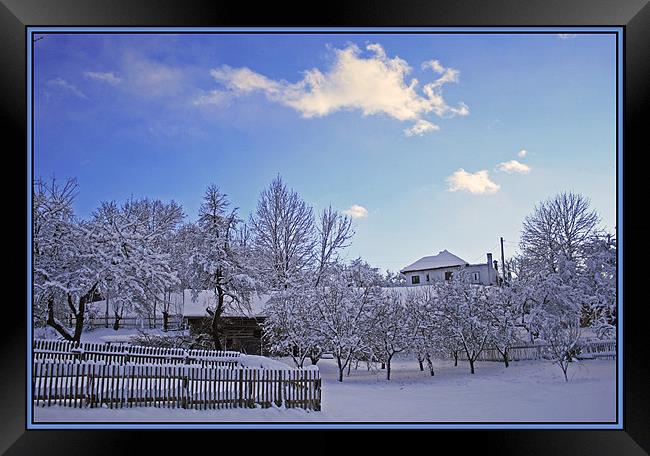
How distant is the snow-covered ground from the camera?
485cm

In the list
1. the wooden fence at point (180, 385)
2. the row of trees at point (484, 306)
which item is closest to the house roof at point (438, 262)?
the row of trees at point (484, 306)

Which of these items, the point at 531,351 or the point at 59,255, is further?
the point at 531,351

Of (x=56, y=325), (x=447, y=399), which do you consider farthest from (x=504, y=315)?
(x=56, y=325)

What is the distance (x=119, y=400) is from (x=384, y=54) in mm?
3943

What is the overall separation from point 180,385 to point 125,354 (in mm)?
A: 593

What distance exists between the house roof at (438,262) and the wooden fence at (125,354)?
1.92 meters

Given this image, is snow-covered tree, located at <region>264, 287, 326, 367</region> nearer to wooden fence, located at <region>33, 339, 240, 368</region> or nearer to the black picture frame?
wooden fence, located at <region>33, 339, 240, 368</region>

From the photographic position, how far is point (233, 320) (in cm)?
554

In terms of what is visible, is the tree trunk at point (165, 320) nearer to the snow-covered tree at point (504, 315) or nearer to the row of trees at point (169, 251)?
the row of trees at point (169, 251)

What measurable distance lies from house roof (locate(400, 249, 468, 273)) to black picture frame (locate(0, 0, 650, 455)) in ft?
7.75

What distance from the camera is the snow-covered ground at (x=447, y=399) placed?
485cm

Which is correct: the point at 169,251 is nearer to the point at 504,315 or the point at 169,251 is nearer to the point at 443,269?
the point at 443,269
